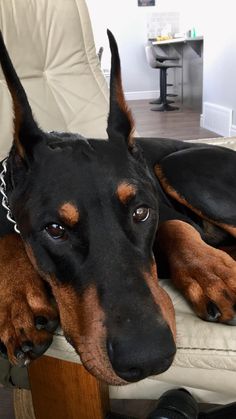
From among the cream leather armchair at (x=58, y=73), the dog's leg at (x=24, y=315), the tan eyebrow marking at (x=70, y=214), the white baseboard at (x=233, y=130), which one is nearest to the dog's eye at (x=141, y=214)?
the tan eyebrow marking at (x=70, y=214)

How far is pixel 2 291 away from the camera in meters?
1.04

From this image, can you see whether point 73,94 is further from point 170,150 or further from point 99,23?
point 99,23

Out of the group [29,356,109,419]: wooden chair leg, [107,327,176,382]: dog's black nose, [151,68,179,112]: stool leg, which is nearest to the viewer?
[107,327,176,382]: dog's black nose

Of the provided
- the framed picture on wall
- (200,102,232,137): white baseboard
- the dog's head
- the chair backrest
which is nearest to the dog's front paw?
the dog's head

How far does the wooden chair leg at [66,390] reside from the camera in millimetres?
1180

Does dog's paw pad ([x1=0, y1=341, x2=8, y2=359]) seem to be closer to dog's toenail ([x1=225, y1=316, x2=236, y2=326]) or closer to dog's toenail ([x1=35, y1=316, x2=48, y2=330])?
dog's toenail ([x1=35, y1=316, x2=48, y2=330])

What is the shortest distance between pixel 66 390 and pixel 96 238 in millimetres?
488

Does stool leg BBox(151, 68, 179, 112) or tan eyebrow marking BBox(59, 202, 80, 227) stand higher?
tan eyebrow marking BBox(59, 202, 80, 227)

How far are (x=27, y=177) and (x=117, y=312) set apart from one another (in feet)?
1.35

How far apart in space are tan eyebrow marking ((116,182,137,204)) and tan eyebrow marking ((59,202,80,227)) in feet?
0.34

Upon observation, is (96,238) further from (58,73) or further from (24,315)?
(58,73)

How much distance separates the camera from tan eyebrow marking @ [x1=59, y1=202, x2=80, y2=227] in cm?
97

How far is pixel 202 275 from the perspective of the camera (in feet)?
3.62

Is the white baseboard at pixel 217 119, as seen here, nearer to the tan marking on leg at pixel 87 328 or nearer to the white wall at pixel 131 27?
the white wall at pixel 131 27
